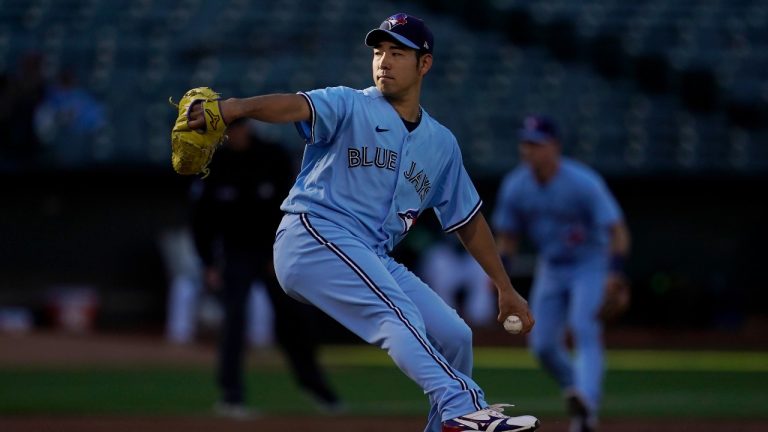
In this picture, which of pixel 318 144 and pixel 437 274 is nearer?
pixel 318 144

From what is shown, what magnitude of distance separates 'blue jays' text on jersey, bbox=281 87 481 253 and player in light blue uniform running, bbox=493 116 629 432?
371 cm

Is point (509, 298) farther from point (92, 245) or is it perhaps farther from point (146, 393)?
point (92, 245)

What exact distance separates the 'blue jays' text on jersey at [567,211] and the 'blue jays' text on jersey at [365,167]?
3809 mm

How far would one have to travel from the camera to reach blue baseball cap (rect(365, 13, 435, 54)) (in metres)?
5.38

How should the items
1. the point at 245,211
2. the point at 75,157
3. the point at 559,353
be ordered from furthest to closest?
the point at 75,157 < the point at 245,211 < the point at 559,353

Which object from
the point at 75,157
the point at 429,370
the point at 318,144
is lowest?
the point at 75,157

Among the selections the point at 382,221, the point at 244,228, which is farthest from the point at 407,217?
the point at 244,228

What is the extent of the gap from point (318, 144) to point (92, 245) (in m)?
12.2

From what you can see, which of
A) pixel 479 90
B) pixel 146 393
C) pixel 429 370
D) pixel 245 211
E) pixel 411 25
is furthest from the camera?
pixel 479 90

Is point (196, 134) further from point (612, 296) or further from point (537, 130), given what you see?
point (612, 296)

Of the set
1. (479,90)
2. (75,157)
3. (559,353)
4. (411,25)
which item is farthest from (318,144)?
(479,90)

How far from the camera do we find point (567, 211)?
30.7 feet

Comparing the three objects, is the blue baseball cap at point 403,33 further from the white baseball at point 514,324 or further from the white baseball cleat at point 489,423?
the white baseball cleat at point 489,423

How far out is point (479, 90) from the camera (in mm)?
18141
